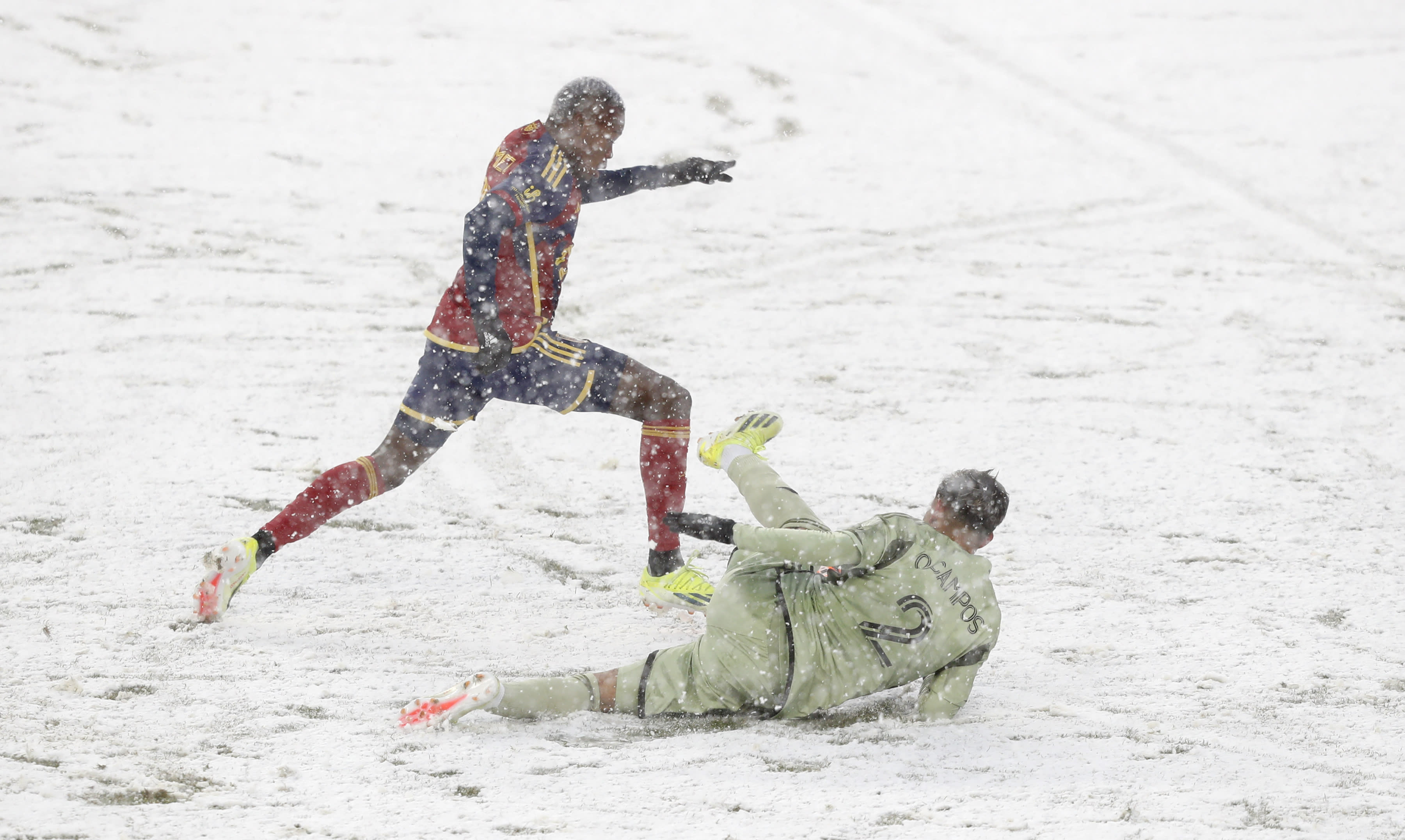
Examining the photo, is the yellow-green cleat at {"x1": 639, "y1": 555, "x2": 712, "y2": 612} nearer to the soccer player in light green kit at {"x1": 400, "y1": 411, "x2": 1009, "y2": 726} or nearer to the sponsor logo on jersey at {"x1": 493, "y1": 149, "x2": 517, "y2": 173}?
the soccer player in light green kit at {"x1": 400, "y1": 411, "x2": 1009, "y2": 726}

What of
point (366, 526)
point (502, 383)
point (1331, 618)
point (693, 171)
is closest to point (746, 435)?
point (502, 383)

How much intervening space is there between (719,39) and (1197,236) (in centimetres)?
503

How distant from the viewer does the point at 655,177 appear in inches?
175

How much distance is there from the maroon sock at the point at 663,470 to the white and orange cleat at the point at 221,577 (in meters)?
1.30

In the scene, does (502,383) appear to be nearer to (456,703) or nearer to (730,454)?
A: (730,454)

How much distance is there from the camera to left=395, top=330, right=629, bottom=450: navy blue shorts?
3.99m

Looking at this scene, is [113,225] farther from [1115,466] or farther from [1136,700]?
[1136,700]

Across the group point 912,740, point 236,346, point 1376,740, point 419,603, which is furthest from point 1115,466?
point 236,346

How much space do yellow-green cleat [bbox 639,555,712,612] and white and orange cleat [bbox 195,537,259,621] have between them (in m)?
1.28

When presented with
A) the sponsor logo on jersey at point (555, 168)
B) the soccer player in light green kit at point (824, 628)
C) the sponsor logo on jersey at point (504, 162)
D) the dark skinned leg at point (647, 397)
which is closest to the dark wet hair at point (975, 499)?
the soccer player in light green kit at point (824, 628)

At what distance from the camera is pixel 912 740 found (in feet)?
10.4

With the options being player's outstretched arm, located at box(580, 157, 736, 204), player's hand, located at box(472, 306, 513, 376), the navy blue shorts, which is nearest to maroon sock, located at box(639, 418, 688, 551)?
the navy blue shorts

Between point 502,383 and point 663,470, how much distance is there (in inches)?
24.4

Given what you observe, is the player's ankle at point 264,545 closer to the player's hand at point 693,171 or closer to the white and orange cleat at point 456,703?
the white and orange cleat at point 456,703
